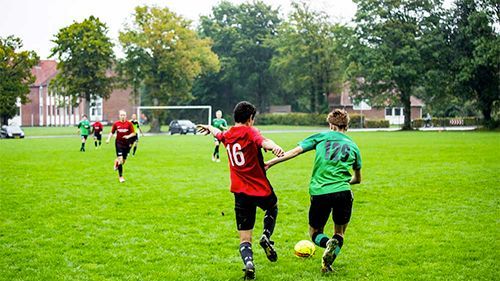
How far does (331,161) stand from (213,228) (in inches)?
137

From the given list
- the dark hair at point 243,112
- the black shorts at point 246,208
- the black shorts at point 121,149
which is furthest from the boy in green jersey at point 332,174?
the black shorts at point 121,149

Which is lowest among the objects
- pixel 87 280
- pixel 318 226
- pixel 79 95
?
pixel 87 280

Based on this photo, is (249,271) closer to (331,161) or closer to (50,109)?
(331,161)

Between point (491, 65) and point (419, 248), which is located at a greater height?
point (491, 65)

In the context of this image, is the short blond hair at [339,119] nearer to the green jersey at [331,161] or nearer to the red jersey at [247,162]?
the green jersey at [331,161]

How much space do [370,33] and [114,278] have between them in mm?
57342

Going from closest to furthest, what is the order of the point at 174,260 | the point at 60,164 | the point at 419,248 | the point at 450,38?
1. the point at 174,260
2. the point at 419,248
3. the point at 60,164
4. the point at 450,38

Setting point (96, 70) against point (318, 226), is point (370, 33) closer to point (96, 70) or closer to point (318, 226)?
point (96, 70)

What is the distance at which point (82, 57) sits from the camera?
6819cm

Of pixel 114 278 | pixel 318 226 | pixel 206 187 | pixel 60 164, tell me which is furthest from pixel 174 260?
pixel 60 164

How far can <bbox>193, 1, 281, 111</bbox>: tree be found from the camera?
9512 centimetres

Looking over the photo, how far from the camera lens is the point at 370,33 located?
60.6m

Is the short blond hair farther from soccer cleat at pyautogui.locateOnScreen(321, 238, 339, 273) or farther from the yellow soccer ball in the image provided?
the yellow soccer ball

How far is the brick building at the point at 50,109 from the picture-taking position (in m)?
101
